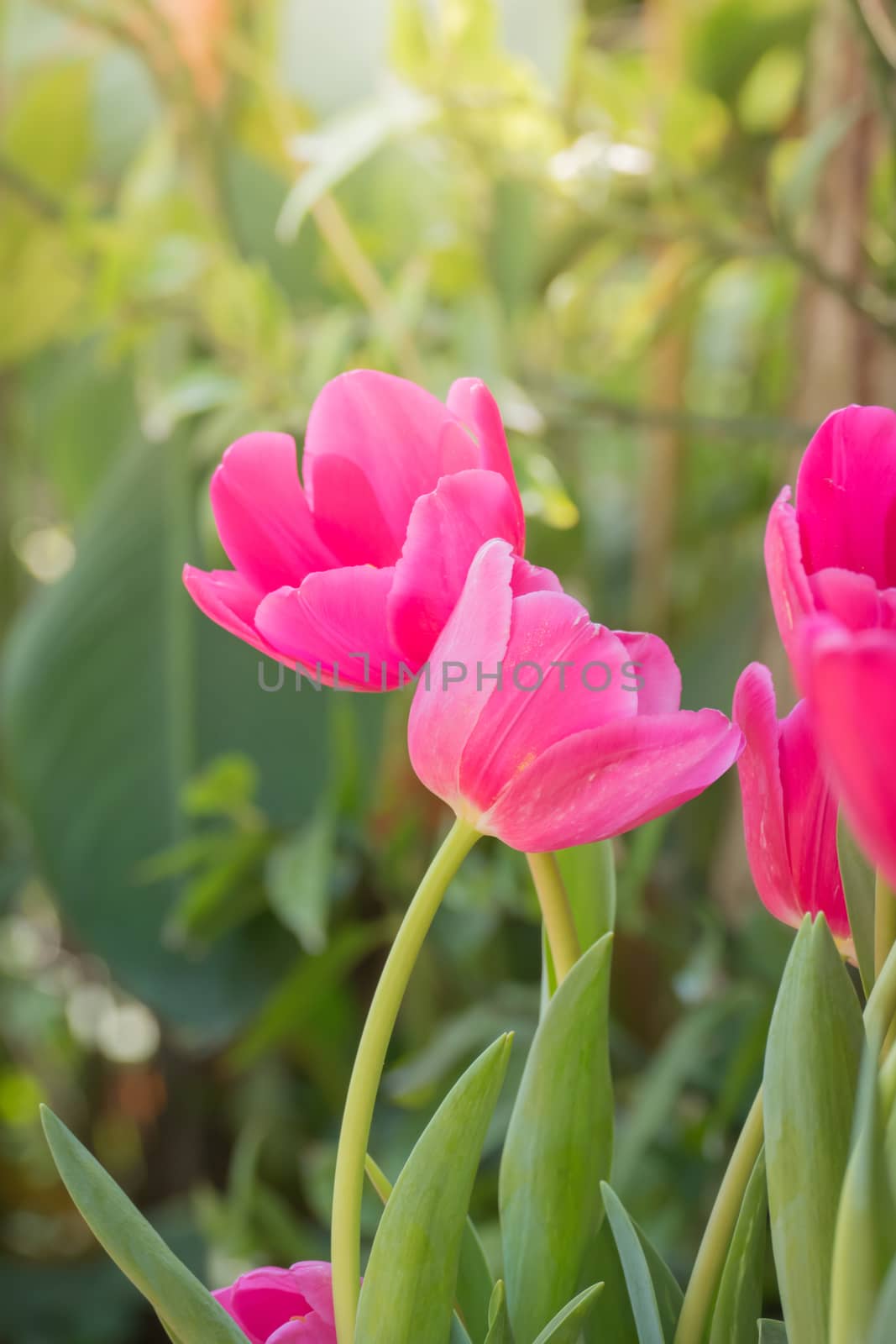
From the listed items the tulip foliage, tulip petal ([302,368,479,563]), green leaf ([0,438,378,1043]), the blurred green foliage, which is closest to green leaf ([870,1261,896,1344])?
the tulip foliage

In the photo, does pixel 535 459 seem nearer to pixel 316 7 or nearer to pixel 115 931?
pixel 115 931

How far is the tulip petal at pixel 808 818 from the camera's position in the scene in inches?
6.2

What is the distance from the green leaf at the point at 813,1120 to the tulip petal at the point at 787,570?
4cm

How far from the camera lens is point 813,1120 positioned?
14 cm

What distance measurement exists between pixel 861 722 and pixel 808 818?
0.06m

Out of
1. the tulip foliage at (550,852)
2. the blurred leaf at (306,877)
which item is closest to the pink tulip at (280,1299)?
the tulip foliage at (550,852)

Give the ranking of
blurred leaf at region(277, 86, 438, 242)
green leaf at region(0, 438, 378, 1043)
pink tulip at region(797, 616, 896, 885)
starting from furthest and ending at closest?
green leaf at region(0, 438, 378, 1043)
blurred leaf at region(277, 86, 438, 242)
pink tulip at region(797, 616, 896, 885)

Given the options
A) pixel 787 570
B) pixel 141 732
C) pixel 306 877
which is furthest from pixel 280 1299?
pixel 141 732

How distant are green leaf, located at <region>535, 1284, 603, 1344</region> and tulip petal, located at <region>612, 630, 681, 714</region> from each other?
0.07m

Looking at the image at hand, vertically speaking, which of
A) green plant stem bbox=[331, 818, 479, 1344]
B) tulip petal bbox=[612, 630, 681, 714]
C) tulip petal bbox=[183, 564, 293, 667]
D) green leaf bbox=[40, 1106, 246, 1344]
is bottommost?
green leaf bbox=[40, 1106, 246, 1344]

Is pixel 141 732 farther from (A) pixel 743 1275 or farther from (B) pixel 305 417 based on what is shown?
(A) pixel 743 1275

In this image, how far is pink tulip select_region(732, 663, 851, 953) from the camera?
155mm

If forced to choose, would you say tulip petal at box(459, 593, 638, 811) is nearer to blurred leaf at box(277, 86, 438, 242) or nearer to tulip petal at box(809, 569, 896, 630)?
tulip petal at box(809, 569, 896, 630)

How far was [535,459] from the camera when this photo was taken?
41 cm
